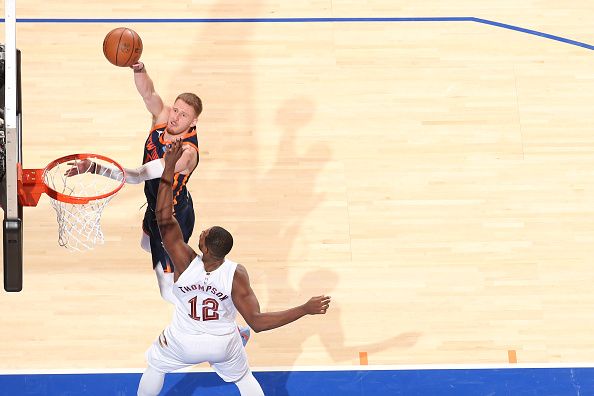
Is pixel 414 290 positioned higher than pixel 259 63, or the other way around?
pixel 259 63

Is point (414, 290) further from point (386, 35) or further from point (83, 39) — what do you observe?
point (83, 39)

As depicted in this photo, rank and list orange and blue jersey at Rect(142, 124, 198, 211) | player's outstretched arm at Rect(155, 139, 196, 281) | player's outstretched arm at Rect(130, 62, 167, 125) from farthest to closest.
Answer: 1. player's outstretched arm at Rect(130, 62, 167, 125)
2. orange and blue jersey at Rect(142, 124, 198, 211)
3. player's outstretched arm at Rect(155, 139, 196, 281)

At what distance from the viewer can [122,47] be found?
623 cm

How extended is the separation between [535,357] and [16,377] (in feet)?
13.0

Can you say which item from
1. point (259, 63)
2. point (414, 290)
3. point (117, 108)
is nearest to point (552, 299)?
point (414, 290)

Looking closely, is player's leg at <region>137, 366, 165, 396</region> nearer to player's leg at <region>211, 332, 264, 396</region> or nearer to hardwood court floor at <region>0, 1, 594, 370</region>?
player's leg at <region>211, 332, 264, 396</region>

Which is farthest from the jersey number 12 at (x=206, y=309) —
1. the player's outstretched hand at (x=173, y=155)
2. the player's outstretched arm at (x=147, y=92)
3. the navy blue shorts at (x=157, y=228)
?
the player's outstretched arm at (x=147, y=92)

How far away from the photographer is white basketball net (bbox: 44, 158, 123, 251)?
6.12 m

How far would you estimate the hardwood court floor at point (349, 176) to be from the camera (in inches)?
262

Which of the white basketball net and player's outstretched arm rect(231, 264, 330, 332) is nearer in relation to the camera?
player's outstretched arm rect(231, 264, 330, 332)

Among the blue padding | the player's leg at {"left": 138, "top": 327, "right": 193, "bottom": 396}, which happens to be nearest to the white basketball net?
the blue padding

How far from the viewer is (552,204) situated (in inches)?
288

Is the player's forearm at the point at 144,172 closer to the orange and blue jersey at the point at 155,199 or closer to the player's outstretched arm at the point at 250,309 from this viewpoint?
the orange and blue jersey at the point at 155,199

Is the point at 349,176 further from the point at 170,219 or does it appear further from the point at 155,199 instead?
the point at 170,219
